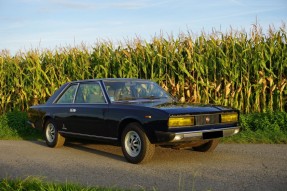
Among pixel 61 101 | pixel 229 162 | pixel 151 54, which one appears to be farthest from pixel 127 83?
pixel 151 54

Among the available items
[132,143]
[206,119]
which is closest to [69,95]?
[132,143]

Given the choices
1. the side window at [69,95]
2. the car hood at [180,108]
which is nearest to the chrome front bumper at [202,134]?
the car hood at [180,108]

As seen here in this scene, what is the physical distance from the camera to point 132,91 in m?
8.31

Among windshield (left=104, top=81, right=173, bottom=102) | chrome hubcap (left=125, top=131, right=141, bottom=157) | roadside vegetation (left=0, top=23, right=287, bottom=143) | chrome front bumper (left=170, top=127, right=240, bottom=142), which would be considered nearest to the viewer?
chrome front bumper (left=170, top=127, right=240, bottom=142)

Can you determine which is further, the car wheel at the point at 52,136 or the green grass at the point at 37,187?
the car wheel at the point at 52,136

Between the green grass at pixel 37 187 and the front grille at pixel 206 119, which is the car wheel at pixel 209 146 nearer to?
the front grille at pixel 206 119

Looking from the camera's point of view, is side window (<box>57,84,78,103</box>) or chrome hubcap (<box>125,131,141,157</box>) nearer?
chrome hubcap (<box>125,131,141,157</box>)

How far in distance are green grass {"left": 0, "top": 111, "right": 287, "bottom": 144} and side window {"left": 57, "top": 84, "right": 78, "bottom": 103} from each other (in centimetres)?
250

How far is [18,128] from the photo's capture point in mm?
12289

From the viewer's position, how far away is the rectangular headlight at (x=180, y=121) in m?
6.75

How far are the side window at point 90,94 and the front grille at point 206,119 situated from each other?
78.2 inches

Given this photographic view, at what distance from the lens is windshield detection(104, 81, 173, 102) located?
8109 mm

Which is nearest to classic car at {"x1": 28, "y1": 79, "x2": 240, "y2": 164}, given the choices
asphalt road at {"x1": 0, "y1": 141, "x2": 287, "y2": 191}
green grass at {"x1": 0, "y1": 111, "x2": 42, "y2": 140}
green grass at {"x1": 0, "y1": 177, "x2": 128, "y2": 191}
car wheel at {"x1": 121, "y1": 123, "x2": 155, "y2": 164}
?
car wheel at {"x1": 121, "y1": 123, "x2": 155, "y2": 164}

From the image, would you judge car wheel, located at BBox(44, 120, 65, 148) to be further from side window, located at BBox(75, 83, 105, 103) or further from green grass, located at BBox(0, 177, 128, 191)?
green grass, located at BBox(0, 177, 128, 191)
